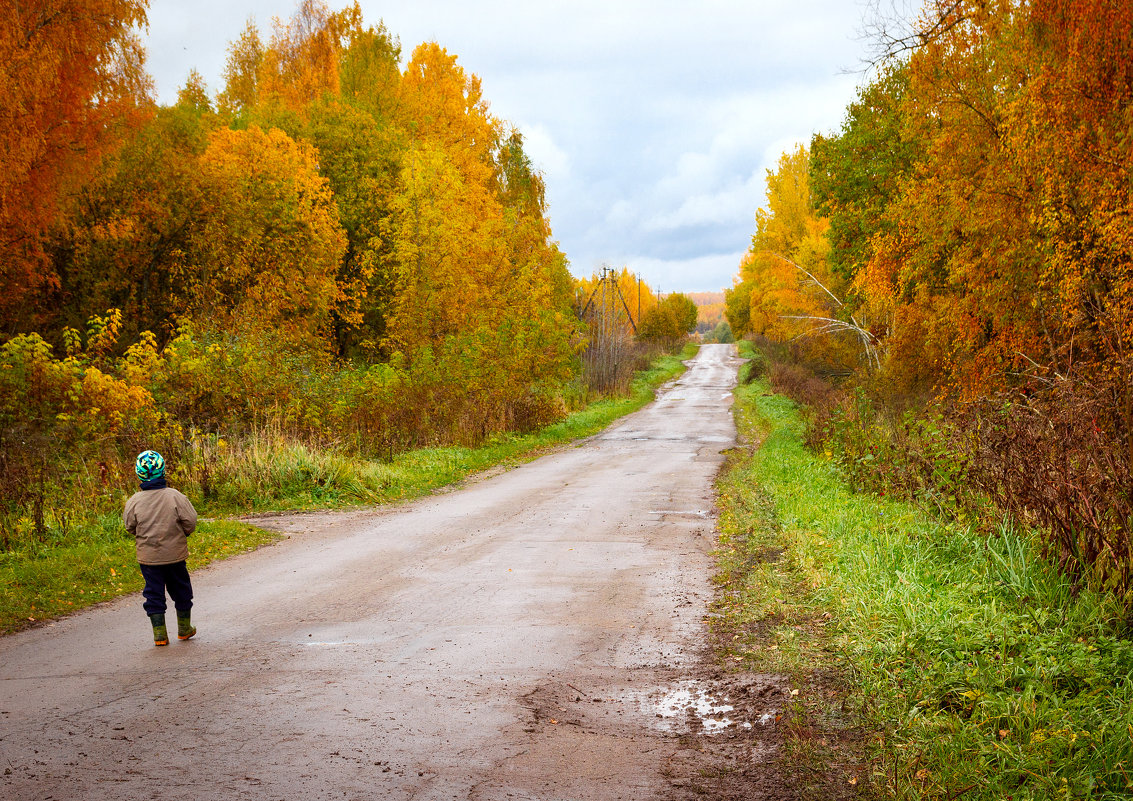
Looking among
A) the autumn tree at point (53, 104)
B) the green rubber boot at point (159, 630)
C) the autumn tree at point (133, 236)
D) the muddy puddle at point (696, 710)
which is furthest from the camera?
the autumn tree at point (133, 236)

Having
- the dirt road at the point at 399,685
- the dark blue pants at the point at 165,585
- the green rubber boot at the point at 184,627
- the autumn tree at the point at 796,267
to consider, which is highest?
the autumn tree at the point at 796,267

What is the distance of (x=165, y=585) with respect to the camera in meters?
6.87

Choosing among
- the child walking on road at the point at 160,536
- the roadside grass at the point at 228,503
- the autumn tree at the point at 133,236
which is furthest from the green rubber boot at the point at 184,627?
the autumn tree at the point at 133,236

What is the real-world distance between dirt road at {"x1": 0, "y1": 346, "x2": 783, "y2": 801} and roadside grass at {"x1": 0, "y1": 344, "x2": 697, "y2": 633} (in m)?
0.59

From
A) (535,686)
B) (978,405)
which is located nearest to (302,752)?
(535,686)

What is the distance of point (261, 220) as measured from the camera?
27500 mm

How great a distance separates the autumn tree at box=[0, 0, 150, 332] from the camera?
18141 mm

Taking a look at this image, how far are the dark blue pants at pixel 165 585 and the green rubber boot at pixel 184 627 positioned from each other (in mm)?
47

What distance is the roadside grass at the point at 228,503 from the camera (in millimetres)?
8266

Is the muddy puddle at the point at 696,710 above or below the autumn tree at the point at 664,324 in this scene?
below

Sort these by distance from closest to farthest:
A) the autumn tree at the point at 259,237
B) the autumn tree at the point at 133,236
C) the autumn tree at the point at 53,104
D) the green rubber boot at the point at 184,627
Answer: the green rubber boot at the point at 184,627 → the autumn tree at the point at 53,104 → the autumn tree at the point at 133,236 → the autumn tree at the point at 259,237

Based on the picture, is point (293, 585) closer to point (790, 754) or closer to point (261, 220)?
point (790, 754)

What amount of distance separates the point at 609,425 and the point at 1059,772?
28008 millimetres

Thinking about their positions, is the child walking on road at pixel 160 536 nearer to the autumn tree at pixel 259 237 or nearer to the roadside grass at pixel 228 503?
the roadside grass at pixel 228 503
